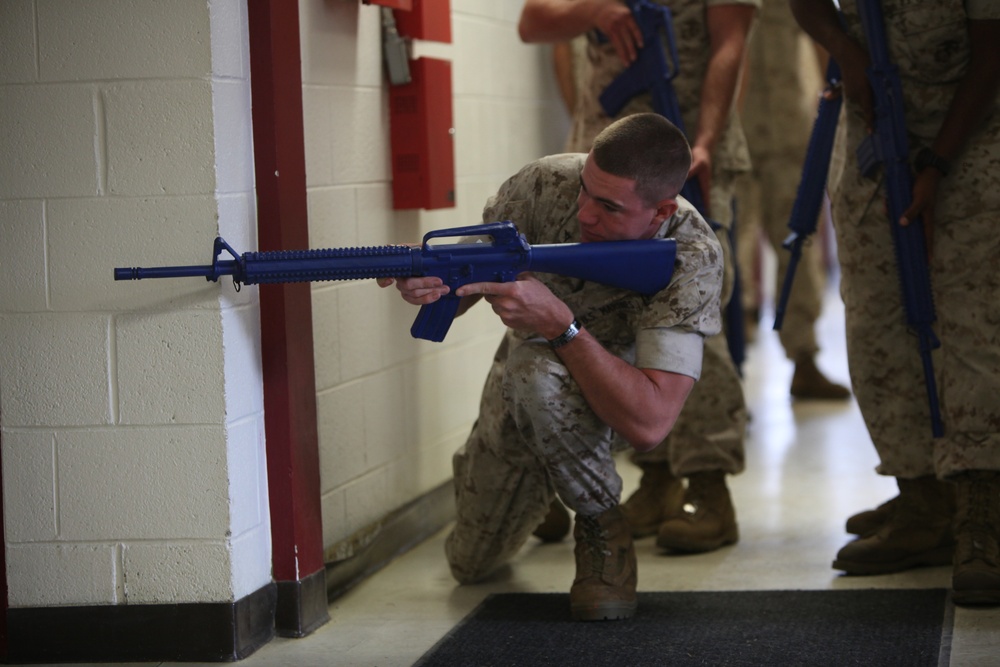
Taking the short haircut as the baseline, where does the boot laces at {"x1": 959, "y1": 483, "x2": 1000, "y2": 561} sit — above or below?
below

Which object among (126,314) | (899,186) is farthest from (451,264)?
(899,186)

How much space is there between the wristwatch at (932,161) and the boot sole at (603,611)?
1.05 meters

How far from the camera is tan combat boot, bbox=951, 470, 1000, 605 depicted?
2463 millimetres

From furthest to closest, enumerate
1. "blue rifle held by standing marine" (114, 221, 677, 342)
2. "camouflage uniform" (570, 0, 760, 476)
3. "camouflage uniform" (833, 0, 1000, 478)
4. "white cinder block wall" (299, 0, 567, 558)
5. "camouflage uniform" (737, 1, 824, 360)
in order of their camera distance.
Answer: "camouflage uniform" (737, 1, 824, 360)
"camouflage uniform" (570, 0, 760, 476)
"white cinder block wall" (299, 0, 567, 558)
"camouflage uniform" (833, 0, 1000, 478)
"blue rifle held by standing marine" (114, 221, 677, 342)

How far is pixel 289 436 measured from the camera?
2.44 meters

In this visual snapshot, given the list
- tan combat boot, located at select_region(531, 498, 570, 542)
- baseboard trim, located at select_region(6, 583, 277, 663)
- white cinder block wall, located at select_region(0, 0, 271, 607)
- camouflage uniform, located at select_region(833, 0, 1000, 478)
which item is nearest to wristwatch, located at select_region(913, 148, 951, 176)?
camouflage uniform, located at select_region(833, 0, 1000, 478)

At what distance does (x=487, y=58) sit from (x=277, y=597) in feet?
5.85

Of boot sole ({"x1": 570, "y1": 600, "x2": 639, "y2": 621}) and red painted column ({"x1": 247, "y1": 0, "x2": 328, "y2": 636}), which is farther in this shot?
boot sole ({"x1": 570, "y1": 600, "x2": 639, "y2": 621})

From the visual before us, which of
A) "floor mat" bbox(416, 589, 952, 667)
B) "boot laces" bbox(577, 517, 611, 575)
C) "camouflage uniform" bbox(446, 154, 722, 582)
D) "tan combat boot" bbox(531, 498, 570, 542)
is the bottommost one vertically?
"floor mat" bbox(416, 589, 952, 667)

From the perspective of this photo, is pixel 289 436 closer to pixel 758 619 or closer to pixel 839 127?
pixel 758 619

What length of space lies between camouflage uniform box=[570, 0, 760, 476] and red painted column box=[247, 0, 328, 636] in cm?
97

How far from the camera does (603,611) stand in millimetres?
2486

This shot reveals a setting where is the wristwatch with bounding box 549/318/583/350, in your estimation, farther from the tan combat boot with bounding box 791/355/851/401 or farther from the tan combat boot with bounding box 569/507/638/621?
the tan combat boot with bounding box 791/355/851/401

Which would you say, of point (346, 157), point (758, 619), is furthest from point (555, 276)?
point (758, 619)
